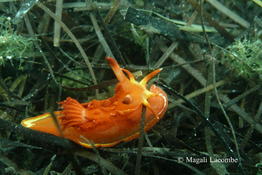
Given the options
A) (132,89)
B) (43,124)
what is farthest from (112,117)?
(43,124)

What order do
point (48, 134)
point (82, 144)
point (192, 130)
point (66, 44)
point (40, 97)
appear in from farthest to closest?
1. point (66, 44)
2. point (40, 97)
3. point (192, 130)
4. point (82, 144)
5. point (48, 134)

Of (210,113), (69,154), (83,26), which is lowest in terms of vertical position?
(69,154)

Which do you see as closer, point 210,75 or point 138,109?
point 138,109

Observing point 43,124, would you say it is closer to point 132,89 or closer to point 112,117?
point 112,117

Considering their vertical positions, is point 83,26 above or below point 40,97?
above

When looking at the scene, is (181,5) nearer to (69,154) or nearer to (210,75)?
(210,75)

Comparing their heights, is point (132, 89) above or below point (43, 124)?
above

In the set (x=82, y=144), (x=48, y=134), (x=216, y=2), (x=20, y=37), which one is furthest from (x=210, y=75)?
(x=20, y=37)

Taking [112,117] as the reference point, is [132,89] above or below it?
above
